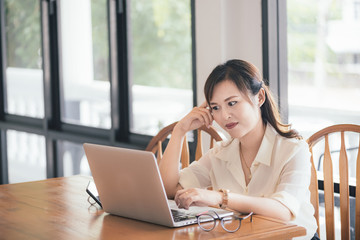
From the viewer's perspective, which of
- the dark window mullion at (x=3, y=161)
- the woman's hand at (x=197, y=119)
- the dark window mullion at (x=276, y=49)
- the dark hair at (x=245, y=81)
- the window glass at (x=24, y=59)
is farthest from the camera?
the dark window mullion at (x=3, y=161)

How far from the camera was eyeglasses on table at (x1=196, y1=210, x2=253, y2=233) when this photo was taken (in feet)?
4.66

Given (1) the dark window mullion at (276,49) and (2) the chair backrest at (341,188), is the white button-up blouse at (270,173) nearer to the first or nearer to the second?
(2) the chair backrest at (341,188)

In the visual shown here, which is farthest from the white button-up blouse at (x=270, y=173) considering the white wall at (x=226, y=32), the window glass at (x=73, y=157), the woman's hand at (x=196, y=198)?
the window glass at (x=73, y=157)

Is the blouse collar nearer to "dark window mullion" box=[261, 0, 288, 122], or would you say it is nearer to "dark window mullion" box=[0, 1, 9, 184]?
"dark window mullion" box=[261, 0, 288, 122]

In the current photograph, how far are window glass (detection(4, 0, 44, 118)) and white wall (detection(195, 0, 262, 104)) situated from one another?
1.92 metres

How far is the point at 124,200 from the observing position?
1.54 metres

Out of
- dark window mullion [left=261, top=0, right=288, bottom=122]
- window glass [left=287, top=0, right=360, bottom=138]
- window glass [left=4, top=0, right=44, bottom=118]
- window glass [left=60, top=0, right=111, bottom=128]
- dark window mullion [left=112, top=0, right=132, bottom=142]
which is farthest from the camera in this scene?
window glass [left=4, top=0, right=44, bottom=118]

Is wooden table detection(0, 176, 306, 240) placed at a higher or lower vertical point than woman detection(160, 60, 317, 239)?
lower

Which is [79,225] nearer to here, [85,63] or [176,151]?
[176,151]

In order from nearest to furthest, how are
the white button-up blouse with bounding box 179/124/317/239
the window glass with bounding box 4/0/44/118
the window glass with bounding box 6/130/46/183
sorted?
the white button-up blouse with bounding box 179/124/317/239 < the window glass with bounding box 4/0/44/118 < the window glass with bounding box 6/130/46/183

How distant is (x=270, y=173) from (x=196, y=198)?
37cm

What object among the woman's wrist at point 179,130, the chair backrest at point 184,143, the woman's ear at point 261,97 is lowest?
the chair backrest at point 184,143

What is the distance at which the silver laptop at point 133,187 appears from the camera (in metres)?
1.44

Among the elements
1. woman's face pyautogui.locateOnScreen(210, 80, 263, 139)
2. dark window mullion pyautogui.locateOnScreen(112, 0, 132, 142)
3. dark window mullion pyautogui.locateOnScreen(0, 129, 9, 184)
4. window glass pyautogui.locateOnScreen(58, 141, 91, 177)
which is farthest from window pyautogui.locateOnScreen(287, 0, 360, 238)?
dark window mullion pyautogui.locateOnScreen(0, 129, 9, 184)
